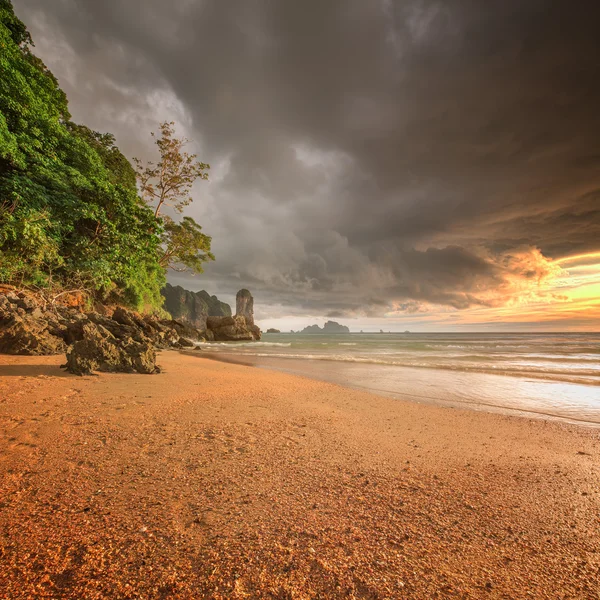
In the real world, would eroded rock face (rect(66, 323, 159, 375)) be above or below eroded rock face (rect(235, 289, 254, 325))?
below

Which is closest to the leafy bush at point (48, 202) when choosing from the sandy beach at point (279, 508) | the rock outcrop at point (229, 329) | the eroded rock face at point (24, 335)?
the eroded rock face at point (24, 335)

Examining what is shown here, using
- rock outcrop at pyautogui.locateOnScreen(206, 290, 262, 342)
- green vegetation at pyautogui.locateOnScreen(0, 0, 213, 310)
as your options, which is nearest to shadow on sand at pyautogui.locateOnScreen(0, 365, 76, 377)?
green vegetation at pyautogui.locateOnScreen(0, 0, 213, 310)

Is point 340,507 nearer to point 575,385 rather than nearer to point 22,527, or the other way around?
point 22,527

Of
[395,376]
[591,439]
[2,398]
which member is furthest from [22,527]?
[395,376]

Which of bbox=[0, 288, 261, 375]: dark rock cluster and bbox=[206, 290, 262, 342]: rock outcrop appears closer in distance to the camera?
bbox=[0, 288, 261, 375]: dark rock cluster

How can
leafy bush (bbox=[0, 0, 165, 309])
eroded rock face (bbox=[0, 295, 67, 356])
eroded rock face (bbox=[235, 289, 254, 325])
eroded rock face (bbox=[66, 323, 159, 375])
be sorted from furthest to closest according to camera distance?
eroded rock face (bbox=[235, 289, 254, 325]) < leafy bush (bbox=[0, 0, 165, 309]) < eroded rock face (bbox=[0, 295, 67, 356]) < eroded rock face (bbox=[66, 323, 159, 375])

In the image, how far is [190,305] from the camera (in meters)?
158

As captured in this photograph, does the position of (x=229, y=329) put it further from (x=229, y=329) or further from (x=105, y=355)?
(x=105, y=355)

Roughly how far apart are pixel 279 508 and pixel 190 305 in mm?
168893

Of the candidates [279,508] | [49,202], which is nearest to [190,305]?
[49,202]

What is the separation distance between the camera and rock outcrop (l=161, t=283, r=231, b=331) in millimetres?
146750

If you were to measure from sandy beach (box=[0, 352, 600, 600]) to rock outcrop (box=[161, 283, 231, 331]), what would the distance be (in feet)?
466

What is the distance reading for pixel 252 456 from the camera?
9.63 ft

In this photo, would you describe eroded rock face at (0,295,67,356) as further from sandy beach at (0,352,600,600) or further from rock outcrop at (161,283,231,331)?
rock outcrop at (161,283,231,331)
